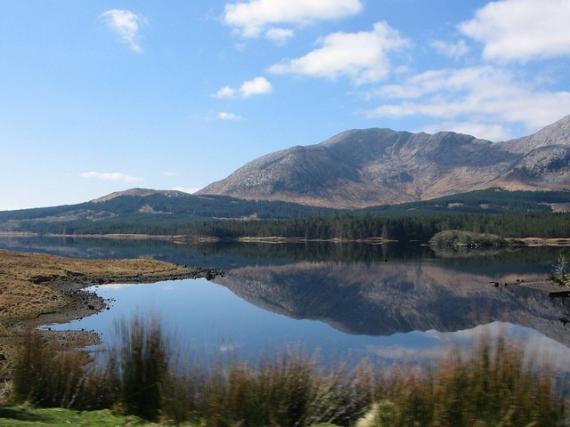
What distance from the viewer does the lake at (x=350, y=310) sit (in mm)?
40156

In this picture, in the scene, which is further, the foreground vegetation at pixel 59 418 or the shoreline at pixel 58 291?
the shoreline at pixel 58 291

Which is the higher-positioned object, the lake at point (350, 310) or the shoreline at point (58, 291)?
the shoreline at point (58, 291)

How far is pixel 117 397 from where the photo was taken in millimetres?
14469

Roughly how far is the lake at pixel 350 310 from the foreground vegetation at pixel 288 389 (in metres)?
1.33

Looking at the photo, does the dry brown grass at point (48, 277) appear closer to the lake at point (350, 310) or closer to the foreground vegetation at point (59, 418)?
Result: the lake at point (350, 310)

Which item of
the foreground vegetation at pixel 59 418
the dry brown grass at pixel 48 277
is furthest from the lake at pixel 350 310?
the foreground vegetation at pixel 59 418

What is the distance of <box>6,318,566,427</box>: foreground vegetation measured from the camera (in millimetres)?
10789

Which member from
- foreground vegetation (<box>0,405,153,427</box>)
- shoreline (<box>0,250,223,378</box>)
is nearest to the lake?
shoreline (<box>0,250,223,378</box>)

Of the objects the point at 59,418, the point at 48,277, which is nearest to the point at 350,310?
the point at 48,277

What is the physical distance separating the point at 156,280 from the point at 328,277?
107 ft

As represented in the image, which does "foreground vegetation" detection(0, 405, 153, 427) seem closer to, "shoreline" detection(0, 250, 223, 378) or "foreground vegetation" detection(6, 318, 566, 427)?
"foreground vegetation" detection(6, 318, 566, 427)

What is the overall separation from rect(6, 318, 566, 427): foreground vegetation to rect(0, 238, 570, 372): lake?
4.37ft

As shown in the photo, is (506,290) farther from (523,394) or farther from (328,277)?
(523,394)

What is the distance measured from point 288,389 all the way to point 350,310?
175 ft
